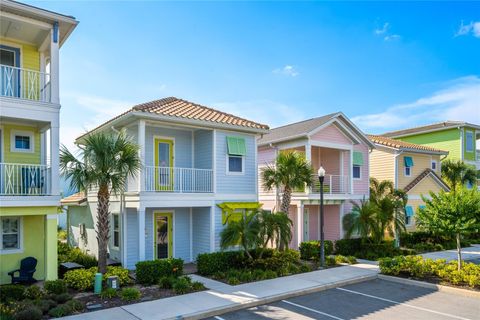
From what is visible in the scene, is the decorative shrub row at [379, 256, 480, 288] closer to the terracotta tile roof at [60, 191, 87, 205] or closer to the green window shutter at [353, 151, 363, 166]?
the green window shutter at [353, 151, 363, 166]

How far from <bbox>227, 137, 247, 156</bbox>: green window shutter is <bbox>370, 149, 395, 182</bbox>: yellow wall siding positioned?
13.0 meters

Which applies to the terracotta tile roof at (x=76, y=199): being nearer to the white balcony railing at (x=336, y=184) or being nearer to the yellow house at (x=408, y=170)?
the white balcony railing at (x=336, y=184)

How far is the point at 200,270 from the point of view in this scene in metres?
13.6

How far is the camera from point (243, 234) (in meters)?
13.2

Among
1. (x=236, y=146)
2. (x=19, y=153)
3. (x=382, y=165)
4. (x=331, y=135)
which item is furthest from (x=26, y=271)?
(x=382, y=165)

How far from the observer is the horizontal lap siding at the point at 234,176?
15.7 m

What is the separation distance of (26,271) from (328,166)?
17020 millimetres

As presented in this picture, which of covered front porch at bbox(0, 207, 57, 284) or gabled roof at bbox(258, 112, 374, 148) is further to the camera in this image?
gabled roof at bbox(258, 112, 374, 148)

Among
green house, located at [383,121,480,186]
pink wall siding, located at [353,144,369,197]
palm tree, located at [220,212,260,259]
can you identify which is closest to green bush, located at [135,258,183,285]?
palm tree, located at [220,212,260,259]

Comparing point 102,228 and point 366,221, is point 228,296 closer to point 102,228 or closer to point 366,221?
point 102,228

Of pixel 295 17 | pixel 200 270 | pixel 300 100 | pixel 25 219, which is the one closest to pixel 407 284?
pixel 200 270

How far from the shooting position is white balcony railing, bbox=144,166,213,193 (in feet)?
48.2

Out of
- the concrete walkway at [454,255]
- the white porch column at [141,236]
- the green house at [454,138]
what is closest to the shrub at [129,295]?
the white porch column at [141,236]

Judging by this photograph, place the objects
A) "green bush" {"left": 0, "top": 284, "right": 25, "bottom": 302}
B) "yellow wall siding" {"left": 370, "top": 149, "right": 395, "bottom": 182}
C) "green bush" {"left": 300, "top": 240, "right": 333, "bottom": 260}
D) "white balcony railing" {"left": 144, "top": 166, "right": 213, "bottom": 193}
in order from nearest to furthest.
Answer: "green bush" {"left": 0, "top": 284, "right": 25, "bottom": 302} < "white balcony railing" {"left": 144, "top": 166, "right": 213, "bottom": 193} < "green bush" {"left": 300, "top": 240, "right": 333, "bottom": 260} < "yellow wall siding" {"left": 370, "top": 149, "right": 395, "bottom": 182}
